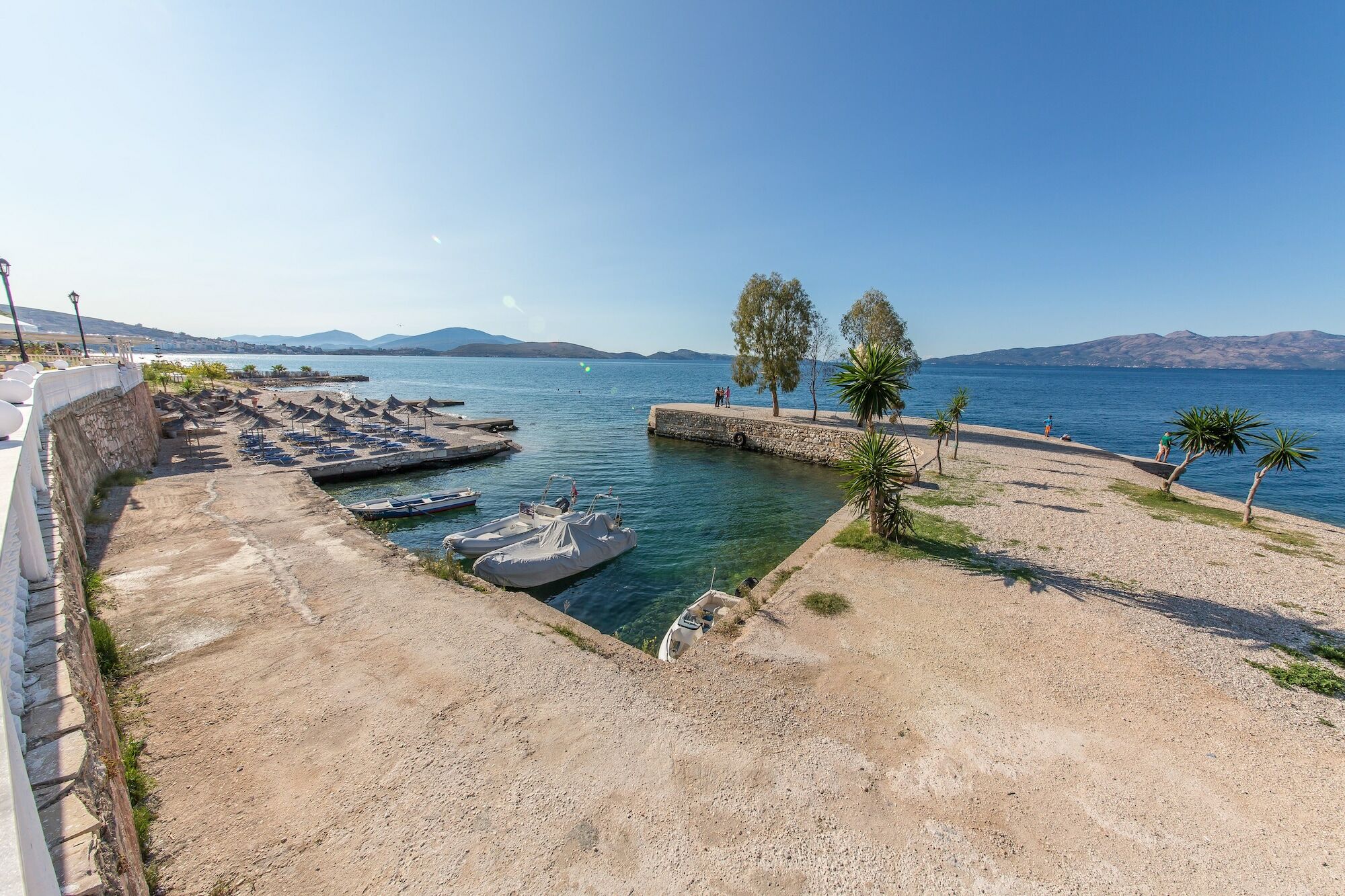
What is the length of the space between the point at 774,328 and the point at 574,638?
33847 mm

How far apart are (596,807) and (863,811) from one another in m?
3.34

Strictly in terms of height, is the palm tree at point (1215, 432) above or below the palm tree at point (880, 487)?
above

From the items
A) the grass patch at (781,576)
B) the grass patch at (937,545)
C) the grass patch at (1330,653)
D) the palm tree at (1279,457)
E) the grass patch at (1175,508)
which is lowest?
the grass patch at (781,576)

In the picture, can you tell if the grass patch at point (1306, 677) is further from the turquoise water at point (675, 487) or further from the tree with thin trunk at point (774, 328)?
the tree with thin trunk at point (774, 328)

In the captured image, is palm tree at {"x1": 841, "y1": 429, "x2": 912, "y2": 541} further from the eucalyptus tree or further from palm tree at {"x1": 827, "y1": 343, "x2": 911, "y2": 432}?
the eucalyptus tree

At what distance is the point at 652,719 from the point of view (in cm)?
738

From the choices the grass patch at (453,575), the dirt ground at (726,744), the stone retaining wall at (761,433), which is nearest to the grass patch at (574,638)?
the dirt ground at (726,744)

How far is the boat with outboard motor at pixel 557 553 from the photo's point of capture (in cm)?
1534

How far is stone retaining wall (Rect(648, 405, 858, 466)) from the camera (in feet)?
109

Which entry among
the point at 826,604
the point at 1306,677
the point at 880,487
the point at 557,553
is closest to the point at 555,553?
the point at 557,553

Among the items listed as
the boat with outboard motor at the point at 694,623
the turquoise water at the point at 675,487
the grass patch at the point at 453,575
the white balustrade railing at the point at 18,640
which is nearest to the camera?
the white balustrade railing at the point at 18,640

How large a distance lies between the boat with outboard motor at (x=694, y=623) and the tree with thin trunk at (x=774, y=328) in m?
27.7

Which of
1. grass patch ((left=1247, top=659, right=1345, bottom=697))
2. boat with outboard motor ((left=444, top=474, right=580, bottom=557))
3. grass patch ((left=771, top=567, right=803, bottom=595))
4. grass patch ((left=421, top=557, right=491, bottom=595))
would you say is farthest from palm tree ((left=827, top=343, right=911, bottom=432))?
grass patch ((left=421, top=557, right=491, bottom=595))

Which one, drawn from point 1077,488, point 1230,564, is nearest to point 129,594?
point 1230,564
